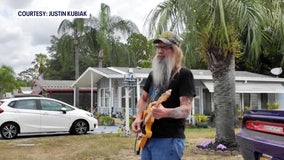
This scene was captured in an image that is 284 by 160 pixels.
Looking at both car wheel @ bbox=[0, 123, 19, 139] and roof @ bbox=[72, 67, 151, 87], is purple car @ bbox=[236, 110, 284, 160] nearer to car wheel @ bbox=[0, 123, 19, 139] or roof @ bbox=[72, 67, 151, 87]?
car wheel @ bbox=[0, 123, 19, 139]

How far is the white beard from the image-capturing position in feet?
11.6

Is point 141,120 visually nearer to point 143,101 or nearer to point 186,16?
point 143,101

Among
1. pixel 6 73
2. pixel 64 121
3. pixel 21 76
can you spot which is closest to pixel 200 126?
pixel 64 121

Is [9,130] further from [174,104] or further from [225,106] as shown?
[174,104]

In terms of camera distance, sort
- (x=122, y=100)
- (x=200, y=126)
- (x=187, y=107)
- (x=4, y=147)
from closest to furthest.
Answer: (x=187, y=107) < (x=4, y=147) < (x=200, y=126) < (x=122, y=100)

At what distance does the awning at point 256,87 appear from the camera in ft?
70.2

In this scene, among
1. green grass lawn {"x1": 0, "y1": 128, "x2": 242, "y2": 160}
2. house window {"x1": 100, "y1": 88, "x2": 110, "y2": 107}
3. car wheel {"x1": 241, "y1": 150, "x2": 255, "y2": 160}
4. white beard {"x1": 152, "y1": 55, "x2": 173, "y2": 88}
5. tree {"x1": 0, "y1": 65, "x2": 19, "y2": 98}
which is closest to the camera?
white beard {"x1": 152, "y1": 55, "x2": 173, "y2": 88}

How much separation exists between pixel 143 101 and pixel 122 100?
19079mm

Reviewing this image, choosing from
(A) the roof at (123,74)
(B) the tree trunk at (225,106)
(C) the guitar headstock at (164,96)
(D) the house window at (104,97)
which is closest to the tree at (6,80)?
(A) the roof at (123,74)

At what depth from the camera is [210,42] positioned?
350 inches

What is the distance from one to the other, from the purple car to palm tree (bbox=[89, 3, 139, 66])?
80.7 ft

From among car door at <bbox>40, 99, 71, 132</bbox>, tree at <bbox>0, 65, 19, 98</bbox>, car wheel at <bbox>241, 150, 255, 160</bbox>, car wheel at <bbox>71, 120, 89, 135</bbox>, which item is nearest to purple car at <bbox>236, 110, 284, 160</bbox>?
car wheel at <bbox>241, 150, 255, 160</bbox>

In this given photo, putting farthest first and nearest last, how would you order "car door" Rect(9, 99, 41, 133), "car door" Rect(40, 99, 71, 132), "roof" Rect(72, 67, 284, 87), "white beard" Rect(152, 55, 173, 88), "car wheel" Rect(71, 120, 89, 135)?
"roof" Rect(72, 67, 284, 87), "car wheel" Rect(71, 120, 89, 135), "car door" Rect(40, 99, 71, 132), "car door" Rect(9, 99, 41, 133), "white beard" Rect(152, 55, 173, 88)

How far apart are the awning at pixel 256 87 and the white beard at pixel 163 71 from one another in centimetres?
1765
